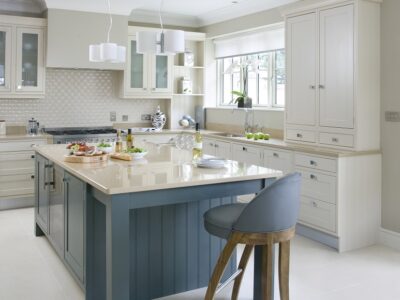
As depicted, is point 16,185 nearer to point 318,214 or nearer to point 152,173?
point 152,173

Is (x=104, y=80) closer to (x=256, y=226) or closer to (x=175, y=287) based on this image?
(x=175, y=287)

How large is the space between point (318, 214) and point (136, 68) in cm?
371

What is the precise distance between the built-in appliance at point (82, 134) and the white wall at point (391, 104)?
3.64 metres

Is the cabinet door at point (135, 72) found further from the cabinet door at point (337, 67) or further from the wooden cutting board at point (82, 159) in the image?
the wooden cutting board at point (82, 159)

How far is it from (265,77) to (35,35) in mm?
3174

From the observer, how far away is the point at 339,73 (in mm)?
4527

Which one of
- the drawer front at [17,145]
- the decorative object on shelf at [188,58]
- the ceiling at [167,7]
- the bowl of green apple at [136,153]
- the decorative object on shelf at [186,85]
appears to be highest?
the ceiling at [167,7]

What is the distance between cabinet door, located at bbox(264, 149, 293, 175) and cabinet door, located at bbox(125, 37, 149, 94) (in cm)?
257

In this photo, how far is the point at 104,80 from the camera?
23.3ft

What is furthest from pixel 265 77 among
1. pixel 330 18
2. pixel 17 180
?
pixel 17 180

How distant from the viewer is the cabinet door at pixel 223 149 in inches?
239

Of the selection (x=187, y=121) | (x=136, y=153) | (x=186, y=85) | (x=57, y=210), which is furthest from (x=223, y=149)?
(x=57, y=210)

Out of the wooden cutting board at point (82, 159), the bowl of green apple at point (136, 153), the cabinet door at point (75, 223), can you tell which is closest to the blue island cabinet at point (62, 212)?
the cabinet door at point (75, 223)

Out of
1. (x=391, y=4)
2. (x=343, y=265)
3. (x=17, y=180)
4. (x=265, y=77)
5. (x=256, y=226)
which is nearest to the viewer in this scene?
(x=256, y=226)
